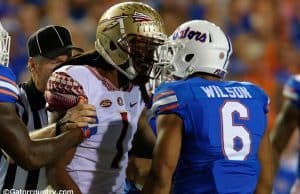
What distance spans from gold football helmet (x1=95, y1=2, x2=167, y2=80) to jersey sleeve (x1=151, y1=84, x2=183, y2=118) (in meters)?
0.30

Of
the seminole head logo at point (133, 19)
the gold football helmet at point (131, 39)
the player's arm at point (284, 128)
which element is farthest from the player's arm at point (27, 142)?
the player's arm at point (284, 128)

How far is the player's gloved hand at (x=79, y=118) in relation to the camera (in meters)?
3.18

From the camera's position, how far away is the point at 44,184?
11.9 ft

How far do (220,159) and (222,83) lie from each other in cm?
34

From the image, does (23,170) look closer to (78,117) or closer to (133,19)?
(78,117)

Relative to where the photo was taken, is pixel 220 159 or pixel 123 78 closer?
pixel 220 159

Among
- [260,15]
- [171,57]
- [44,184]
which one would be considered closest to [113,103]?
[171,57]

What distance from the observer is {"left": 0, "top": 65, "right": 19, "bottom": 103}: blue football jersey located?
115 inches

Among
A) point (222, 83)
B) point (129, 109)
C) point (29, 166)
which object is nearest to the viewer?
point (29, 166)

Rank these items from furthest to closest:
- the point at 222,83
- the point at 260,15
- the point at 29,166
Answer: the point at 260,15 → the point at 222,83 → the point at 29,166

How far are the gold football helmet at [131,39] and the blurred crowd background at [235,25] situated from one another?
3.41m

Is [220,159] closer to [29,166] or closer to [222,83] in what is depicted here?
[222,83]

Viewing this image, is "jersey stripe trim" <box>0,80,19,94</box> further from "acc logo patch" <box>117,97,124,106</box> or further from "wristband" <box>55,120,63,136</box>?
"acc logo patch" <box>117,97,124,106</box>

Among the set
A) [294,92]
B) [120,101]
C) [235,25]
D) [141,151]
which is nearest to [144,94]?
[120,101]
